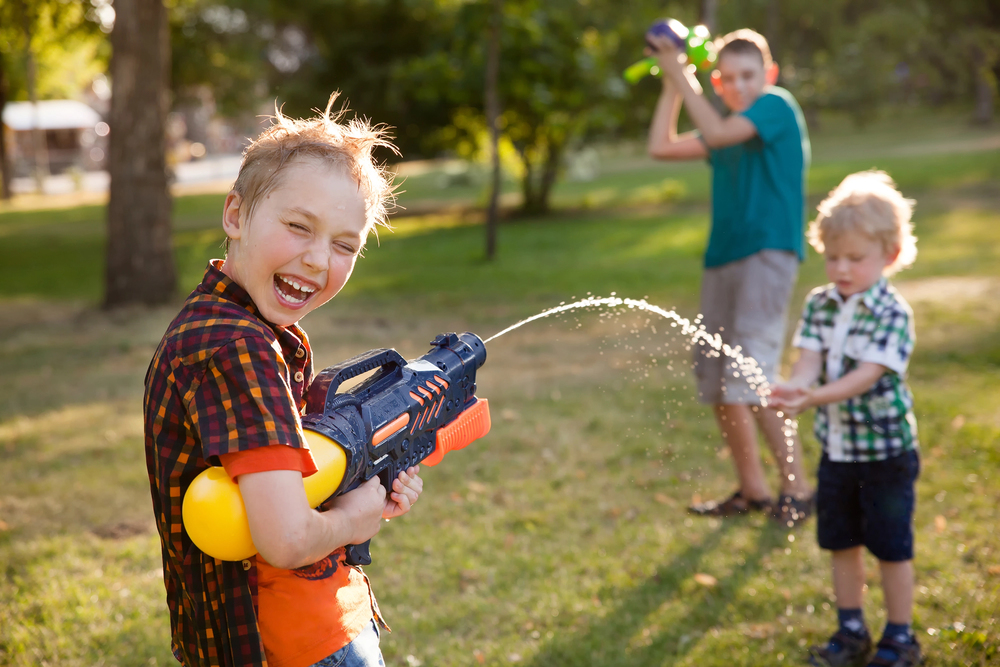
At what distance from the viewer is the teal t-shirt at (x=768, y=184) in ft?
13.8

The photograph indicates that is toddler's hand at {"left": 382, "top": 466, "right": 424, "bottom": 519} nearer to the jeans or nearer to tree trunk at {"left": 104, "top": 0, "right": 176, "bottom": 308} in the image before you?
the jeans

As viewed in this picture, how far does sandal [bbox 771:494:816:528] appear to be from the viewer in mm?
4320

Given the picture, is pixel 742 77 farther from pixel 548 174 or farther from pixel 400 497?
pixel 548 174

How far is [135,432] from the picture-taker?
5.94 meters

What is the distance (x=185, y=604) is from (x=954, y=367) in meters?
6.74

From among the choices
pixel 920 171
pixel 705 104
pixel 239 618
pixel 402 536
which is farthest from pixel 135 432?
pixel 920 171

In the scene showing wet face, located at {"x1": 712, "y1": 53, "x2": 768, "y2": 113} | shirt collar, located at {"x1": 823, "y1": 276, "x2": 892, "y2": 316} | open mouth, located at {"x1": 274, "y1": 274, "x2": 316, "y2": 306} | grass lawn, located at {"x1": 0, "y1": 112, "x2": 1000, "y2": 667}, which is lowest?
grass lawn, located at {"x1": 0, "y1": 112, "x2": 1000, "y2": 667}

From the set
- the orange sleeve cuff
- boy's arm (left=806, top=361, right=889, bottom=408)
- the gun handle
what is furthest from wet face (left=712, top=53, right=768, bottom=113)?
the orange sleeve cuff

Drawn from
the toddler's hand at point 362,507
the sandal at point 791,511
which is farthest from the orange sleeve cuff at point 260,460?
the sandal at point 791,511

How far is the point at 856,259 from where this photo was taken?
3.13 meters

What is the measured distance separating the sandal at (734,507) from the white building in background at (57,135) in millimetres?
46564

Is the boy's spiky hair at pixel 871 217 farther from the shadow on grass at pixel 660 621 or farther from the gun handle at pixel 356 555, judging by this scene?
the gun handle at pixel 356 555

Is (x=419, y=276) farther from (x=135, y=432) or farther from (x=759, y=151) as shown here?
(x=759, y=151)

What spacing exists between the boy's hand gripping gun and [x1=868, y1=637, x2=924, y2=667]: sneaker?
195cm
